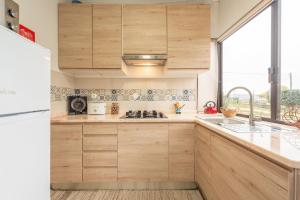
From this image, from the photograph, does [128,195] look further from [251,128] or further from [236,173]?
[251,128]

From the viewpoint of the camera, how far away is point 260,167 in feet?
3.03

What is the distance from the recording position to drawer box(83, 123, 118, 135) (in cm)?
212

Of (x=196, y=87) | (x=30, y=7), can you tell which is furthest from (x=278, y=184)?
(x=30, y=7)

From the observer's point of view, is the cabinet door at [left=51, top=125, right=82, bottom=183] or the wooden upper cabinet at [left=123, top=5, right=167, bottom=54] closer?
the cabinet door at [left=51, top=125, right=82, bottom=183]

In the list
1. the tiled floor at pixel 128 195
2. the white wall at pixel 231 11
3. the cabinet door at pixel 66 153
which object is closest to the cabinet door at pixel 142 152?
→ the tiled floor at pixel 128 195

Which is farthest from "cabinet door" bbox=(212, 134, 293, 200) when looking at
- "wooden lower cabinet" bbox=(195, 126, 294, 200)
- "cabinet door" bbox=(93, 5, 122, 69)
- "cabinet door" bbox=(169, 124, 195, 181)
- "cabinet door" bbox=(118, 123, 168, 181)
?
"cabinet door" bbox=(93, 5, 122, 69)

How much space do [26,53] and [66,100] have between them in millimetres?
1885

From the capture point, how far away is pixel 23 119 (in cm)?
81

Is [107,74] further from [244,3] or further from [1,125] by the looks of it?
[1,125]

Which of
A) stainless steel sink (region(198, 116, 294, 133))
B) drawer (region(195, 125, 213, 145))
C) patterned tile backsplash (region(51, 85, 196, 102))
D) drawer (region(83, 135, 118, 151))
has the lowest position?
drawer (region(83, 135, 118, 151))

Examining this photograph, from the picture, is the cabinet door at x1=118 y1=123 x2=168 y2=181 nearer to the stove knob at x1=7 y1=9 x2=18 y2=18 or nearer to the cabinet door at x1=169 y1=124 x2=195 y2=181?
the cabinet door at x1=169 y1=124 x2=195 y2=181

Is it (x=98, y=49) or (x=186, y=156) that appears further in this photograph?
(x=98, y=49)

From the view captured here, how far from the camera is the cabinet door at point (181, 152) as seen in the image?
7.09 feet

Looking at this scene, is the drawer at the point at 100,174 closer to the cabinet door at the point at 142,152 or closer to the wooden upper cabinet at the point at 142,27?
the cabinet door at the point at 142,152
